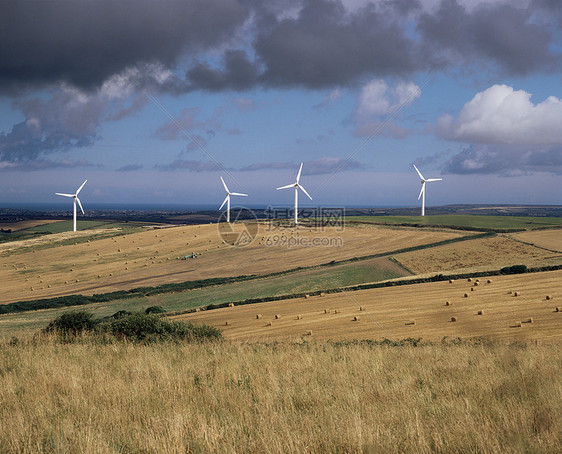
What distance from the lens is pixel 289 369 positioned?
38.1 feet

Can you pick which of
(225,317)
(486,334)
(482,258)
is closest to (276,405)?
(486,334)

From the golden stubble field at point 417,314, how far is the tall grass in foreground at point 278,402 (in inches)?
380

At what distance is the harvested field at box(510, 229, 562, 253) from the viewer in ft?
184

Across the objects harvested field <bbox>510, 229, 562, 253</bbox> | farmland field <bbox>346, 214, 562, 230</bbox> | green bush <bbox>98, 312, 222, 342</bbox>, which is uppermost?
farmland field <bbox>346, 214, 562, 230</bbox>

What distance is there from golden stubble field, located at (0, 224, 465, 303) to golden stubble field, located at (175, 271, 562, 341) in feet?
78.1

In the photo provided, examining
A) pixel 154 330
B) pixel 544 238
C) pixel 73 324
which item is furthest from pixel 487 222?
pixel 73 324

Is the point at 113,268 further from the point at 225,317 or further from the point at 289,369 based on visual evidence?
the point at 289,369

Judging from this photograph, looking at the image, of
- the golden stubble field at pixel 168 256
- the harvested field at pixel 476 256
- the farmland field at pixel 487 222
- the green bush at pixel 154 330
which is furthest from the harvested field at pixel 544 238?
the green bush at pixel 154 330

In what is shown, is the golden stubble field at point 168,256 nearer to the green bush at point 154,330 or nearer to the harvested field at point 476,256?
the harvested field at point 476,256

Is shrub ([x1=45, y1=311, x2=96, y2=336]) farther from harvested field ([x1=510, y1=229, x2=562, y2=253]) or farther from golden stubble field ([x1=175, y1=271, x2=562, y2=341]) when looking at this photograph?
harvested field ([x1=510, y1=229, x2=562, y2=253])

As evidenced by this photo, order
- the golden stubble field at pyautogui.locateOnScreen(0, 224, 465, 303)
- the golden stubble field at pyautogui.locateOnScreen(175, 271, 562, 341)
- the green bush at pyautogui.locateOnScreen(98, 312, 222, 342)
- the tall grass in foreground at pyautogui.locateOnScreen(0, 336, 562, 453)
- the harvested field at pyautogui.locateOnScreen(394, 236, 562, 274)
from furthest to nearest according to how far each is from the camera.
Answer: the golden stubble field at pyautogui.locateOnScreen(0, 224, 465, 303)
the harvested field at pyautogui.locateOnScreen(394, 236, 562, 274)
the golden stubble field at pyautogui.locateOnScreen(175, 271, 562, 341)
the green bush at pyautogui.locateOnScreen(98, 312, 222, 342)
the tall grass in foreground at pyautogui.locateOnScreen(0, 336, 562, 453)

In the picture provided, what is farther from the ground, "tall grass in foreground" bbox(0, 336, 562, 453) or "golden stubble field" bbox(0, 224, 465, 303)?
"tall grass in foreground" bbox(0, 336, 562, 453)

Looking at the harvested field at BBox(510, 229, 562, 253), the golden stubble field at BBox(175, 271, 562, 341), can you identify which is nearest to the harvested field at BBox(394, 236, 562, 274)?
the harvested field at BBox(510, 229, 562, 253)

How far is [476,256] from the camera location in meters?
54.1
